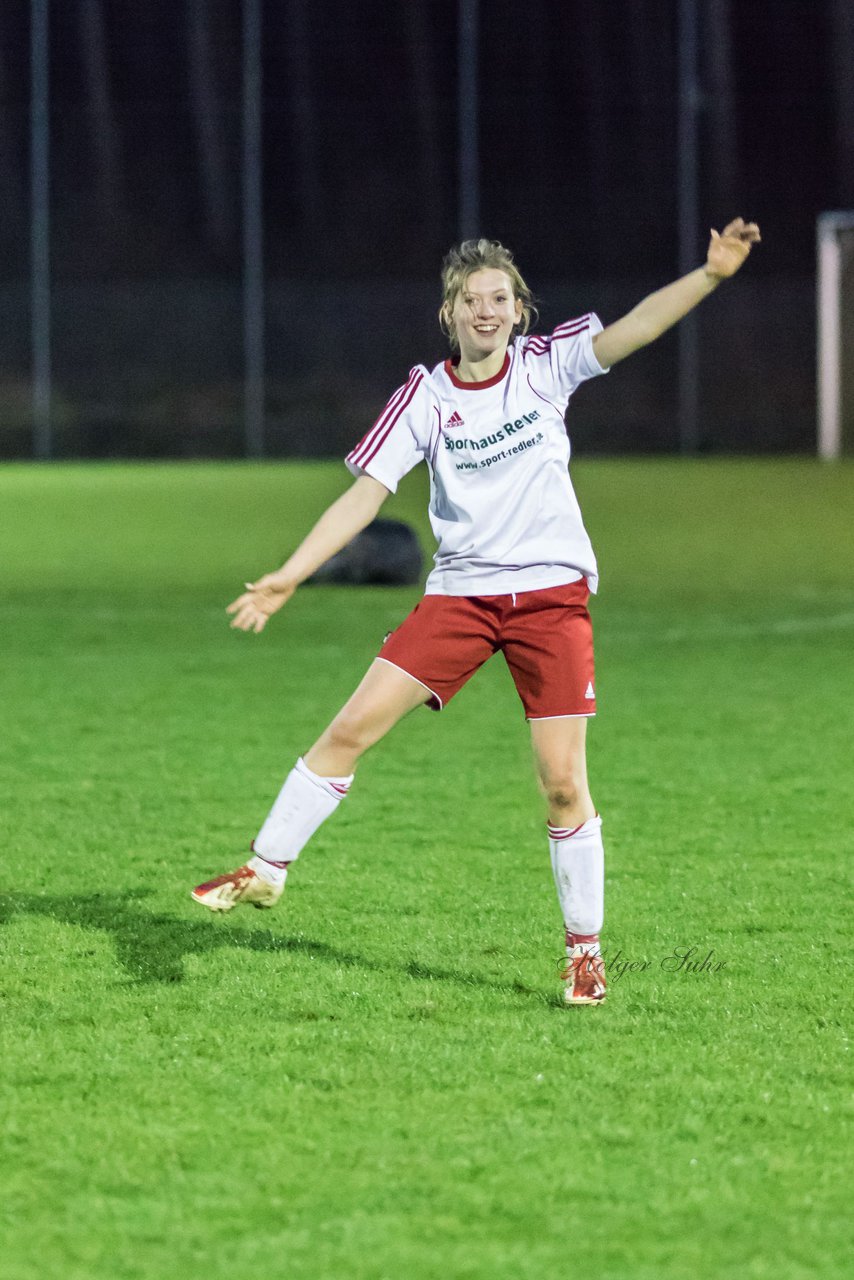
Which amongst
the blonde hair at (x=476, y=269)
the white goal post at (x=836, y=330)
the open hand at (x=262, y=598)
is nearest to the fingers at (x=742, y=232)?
the blonde hair at (x=476, y=269)

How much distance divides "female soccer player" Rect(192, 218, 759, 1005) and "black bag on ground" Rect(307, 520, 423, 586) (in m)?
8.98

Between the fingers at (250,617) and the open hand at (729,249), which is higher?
the open hand at (729,249)

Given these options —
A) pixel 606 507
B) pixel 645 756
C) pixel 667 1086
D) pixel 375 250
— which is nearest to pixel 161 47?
pixel 375 250

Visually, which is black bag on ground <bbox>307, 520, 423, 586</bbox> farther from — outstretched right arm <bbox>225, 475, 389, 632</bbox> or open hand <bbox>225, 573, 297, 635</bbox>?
open hand <bbox>225, 573, 297, 635</bbox>

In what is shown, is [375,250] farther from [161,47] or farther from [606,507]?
[606,507]

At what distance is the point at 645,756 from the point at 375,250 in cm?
2264

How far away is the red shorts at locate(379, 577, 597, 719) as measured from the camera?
14.7 feet

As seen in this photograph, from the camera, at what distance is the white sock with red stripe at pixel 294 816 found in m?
4.59

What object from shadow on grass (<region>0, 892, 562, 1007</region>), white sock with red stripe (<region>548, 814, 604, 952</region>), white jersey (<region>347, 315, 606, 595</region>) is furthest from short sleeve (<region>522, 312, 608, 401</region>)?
shadow on grass (<region>0, 892, 562, 1007</region>)

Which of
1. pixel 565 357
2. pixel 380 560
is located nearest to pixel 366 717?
pixel 565 357

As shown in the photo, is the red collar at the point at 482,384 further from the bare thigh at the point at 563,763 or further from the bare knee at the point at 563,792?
the bare knee at the point at 563,792

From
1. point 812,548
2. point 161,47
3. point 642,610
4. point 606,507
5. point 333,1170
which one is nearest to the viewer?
point 333,1170

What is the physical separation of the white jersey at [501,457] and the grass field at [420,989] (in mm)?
986

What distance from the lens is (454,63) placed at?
29266 millimetres
